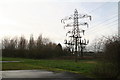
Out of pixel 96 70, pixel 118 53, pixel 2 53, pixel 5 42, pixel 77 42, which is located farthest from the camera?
pixel 5 42

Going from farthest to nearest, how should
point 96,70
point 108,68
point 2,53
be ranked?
point 2,53, point 96,70, point 108,68

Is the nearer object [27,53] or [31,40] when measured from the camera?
[27,53]

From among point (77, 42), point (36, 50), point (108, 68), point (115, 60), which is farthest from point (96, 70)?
point (36, 50)

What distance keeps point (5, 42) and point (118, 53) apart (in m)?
81.0

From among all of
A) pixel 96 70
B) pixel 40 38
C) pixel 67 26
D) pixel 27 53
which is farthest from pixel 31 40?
pixel 96 70

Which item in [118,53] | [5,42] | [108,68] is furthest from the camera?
[5,42]

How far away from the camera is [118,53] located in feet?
38.5

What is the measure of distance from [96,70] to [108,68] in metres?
2.02

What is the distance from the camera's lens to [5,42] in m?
87.1

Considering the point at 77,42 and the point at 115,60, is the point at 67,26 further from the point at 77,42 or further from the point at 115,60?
the point at 115,60

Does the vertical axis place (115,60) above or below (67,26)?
below

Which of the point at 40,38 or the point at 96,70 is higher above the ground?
the point at 40,38

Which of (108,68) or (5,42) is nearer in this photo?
(108,68)

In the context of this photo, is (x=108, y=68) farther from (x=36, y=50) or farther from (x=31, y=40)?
→ (x=31, y=40)
